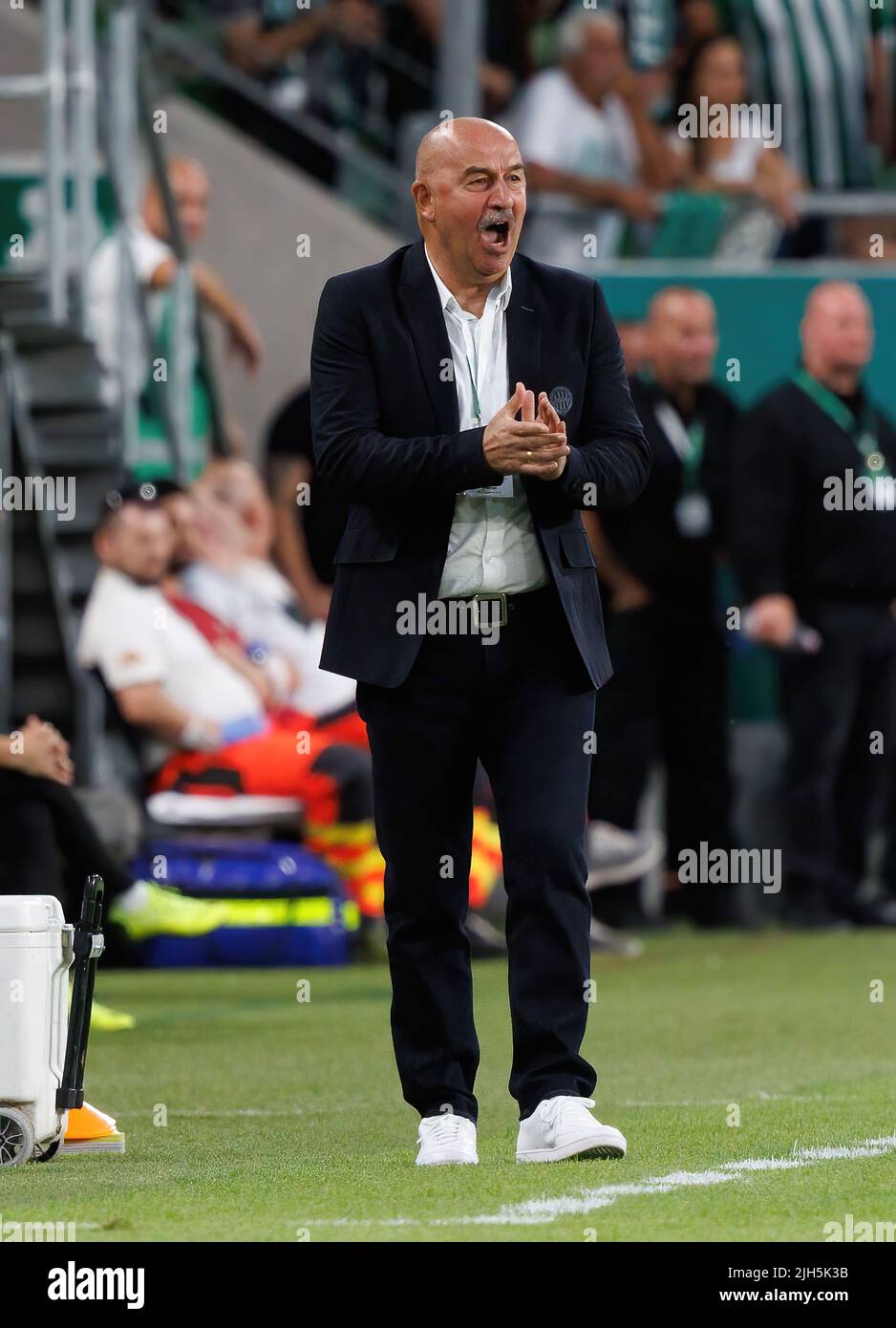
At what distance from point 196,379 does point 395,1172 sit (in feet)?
29.0

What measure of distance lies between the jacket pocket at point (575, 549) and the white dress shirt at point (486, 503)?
50 mm

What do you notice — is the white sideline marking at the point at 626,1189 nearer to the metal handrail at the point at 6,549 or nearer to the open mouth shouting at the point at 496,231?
the open mouth shouting at the point at 496,231

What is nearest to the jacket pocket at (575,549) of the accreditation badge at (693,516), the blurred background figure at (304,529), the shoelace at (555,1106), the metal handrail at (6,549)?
the shoelace at (555,1106)

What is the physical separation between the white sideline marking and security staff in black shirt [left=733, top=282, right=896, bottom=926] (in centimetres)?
607

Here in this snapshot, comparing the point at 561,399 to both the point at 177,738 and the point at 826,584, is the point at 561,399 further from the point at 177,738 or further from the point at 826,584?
the point at 826,584

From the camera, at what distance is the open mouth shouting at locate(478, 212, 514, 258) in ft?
18.4

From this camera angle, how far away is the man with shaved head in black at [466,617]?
5.62 m

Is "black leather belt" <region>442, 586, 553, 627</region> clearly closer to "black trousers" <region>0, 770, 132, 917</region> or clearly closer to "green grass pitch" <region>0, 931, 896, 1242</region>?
"green grass pitch" <region>0, 931, 896, 1242</region>

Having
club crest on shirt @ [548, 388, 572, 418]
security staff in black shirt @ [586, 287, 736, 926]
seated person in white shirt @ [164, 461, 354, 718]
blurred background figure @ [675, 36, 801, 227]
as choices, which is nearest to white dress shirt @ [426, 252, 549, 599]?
club crest on shirt @ [548, 388, 572, 418]

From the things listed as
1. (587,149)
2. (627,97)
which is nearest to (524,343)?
(587,149)

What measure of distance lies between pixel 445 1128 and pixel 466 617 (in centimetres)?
101

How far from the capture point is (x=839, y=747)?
12148 millimetres

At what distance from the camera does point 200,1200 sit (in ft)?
16.9
